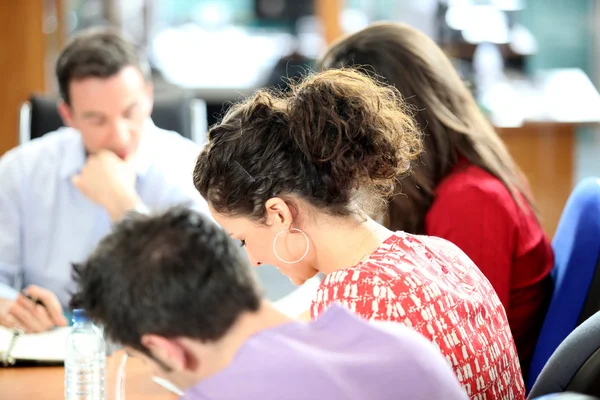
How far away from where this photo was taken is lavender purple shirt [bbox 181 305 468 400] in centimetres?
89

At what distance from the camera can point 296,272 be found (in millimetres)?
1487

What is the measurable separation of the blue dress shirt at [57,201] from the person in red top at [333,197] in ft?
3.21

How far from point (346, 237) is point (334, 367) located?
527 millimetres

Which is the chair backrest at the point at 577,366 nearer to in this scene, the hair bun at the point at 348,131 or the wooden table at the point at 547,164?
the hair bun at the point at 348,131

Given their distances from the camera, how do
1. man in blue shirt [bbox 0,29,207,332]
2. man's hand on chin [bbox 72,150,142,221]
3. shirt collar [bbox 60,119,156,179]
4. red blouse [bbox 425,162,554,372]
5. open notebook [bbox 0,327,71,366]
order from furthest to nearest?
shirt collar [bbox 60,119,156,179], man in blue shirt [bbox 0,29,207,332], man's hand on chin [bbox 72,150,142,221], red blouse [bbox 425,162,554,372], open notebook [bbox 0,327,71,366]

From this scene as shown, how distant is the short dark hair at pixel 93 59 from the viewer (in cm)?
243

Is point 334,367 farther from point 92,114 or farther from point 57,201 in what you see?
point 57,201

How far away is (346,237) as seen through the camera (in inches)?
55.6

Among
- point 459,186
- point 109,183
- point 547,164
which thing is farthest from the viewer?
point 547,164

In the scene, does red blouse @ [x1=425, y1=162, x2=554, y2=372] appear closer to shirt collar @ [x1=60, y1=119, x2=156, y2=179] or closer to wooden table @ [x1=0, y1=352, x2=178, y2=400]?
wooden table @ [x1=0, y1=352, x2=178, y2=400]

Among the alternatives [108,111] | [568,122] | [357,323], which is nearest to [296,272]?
[357,323]

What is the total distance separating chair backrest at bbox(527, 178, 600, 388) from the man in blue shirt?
1.01m

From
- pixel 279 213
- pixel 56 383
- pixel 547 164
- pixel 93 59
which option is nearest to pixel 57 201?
pixel 93 59

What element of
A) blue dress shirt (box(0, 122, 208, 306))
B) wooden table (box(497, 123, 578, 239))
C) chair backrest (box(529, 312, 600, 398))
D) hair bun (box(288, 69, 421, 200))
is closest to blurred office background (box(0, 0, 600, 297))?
wooden table (box(497, 123, 578, 239))
